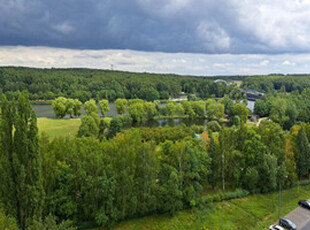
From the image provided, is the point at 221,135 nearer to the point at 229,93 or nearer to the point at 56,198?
the point at 56,198

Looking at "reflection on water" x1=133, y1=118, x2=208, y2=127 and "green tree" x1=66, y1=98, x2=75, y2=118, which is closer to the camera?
"reflection on water" x1=133, y1=118, x2=208, y2=127

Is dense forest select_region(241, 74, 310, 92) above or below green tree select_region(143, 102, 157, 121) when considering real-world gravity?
above

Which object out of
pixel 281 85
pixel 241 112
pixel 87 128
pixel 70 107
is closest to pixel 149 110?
pixel 70 107

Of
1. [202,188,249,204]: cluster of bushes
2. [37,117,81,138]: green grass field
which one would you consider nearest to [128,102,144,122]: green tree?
[37,117,81,138]: green grass field

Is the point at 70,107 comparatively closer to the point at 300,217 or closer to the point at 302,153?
the point at 302,153

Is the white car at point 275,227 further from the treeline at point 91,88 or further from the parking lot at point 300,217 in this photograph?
the treeline at point 91,88

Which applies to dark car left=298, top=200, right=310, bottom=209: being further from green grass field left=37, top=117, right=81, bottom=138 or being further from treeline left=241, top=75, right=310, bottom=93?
treeline left=241, top=75, right=310, bottom=93

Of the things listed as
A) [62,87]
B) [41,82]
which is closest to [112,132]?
[62,87]
